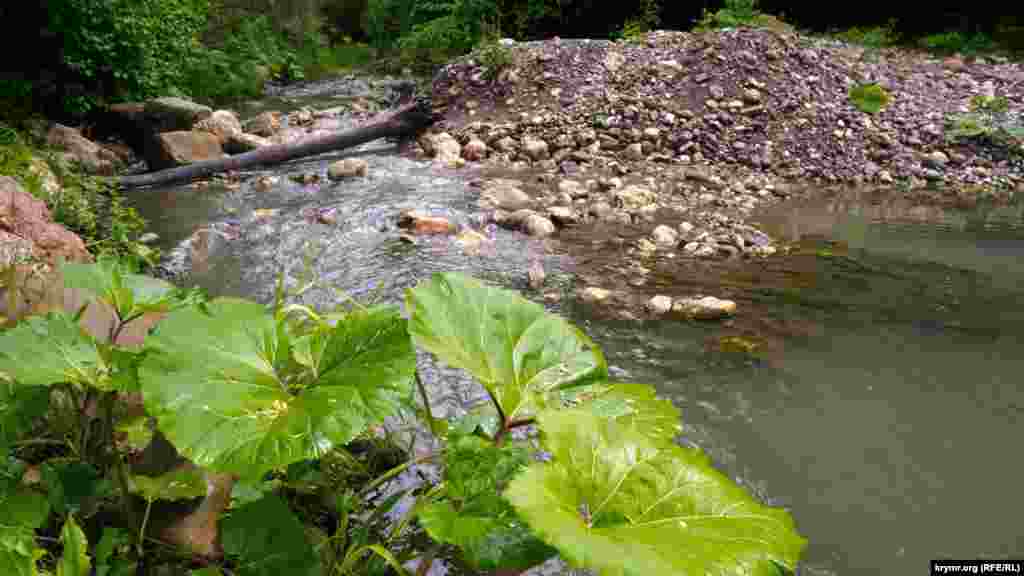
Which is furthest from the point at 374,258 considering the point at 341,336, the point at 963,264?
the point at 963,264

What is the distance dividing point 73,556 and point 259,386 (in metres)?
→ 0.43

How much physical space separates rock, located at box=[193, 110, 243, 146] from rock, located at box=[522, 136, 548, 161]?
3728mm

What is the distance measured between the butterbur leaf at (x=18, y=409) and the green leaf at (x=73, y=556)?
225mm

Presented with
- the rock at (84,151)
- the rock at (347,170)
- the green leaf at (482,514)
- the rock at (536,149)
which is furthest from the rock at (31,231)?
the rock at (536,149)

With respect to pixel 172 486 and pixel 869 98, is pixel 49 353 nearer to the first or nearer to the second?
pixel 172 486

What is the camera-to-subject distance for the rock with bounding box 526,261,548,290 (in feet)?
11.6

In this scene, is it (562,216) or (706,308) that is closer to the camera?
(706,308)

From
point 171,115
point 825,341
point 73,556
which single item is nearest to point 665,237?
point 825,341

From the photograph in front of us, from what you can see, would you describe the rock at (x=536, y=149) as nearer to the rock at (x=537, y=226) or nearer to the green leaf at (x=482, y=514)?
the rock at (x=537, y=226)

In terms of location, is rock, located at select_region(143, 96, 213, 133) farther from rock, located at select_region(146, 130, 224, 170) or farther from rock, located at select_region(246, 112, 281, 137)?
rock, located at select_region(246, 112, 281, 137)

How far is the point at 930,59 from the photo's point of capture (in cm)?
958

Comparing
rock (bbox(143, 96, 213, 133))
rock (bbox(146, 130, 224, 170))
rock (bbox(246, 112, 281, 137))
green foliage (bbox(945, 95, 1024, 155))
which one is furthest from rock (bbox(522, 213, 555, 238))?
rock (bbox(246, 112, 281, 137))

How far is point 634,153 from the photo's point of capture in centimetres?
666

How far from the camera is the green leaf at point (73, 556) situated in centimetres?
98
